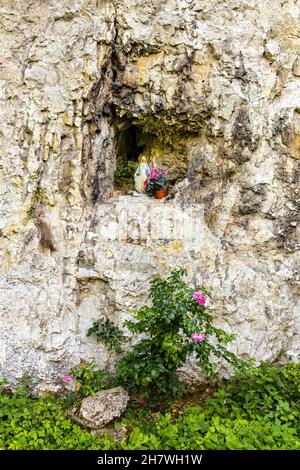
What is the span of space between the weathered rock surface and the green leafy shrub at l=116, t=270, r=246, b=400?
0.29 m

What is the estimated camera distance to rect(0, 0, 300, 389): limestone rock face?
541 cm

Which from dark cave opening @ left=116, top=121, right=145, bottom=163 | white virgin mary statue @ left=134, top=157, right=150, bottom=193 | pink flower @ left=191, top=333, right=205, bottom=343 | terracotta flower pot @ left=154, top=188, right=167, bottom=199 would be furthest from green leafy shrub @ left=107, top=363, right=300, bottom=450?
dark cave opening @ left=116, top=121, right=145, bottom=163

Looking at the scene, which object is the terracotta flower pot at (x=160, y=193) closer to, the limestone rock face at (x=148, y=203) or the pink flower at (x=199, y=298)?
the limestone rock face at (x=148, y=203)

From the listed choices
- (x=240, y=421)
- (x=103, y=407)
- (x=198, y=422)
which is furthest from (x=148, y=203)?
(x=240, y=421)

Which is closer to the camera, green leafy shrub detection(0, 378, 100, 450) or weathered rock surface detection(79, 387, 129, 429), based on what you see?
green leafy shrub detection(0, 378, 100, 450)

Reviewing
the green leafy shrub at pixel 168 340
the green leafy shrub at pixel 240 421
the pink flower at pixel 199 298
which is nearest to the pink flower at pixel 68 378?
the green leafy shrub at pixel 168 340

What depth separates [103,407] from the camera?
454 centimetres

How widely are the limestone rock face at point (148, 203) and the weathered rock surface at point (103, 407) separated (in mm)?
842

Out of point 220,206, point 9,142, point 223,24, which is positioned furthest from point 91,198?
point 223,24

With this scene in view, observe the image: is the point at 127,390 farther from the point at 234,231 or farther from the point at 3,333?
the point at 234,231

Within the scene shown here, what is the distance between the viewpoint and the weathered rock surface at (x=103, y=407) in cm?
443

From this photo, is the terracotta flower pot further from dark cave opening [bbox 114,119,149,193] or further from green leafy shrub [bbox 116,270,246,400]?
green leafy shrub [bbox 116,270,246,400]

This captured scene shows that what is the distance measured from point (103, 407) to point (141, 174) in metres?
3.93
